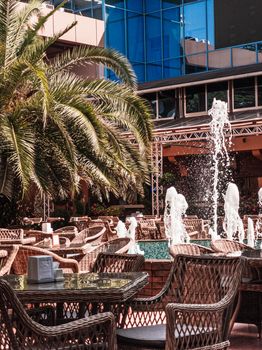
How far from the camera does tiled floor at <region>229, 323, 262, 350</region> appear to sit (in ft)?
21.6

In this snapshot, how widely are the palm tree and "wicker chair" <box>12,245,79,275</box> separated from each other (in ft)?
13.4

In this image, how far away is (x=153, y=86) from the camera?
3219 cm

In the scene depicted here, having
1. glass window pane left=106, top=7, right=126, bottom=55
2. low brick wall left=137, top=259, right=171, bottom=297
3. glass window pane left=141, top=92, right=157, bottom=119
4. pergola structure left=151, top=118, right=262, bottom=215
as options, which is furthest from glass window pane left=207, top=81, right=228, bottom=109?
low brick wall left=137, top=259, right=171, bottom=297

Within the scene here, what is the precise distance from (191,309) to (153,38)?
32.8 metres

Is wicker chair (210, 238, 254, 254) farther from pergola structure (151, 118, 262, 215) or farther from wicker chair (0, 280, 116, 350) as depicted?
pergola structure (151, 118, 262, 215)

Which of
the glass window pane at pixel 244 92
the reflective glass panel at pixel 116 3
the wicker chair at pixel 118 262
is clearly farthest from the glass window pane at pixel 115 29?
the wicker chair at pixel 118 262

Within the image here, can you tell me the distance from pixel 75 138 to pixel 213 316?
10.3 m

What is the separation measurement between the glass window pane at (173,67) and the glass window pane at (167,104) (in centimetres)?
303

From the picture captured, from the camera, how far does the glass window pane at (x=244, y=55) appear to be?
109ft

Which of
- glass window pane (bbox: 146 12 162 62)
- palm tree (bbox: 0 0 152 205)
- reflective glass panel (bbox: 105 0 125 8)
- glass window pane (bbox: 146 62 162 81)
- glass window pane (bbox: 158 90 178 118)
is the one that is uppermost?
reflective glass panel (bbox: 105 0 125 8)

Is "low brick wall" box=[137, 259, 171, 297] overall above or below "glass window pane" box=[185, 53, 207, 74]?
below

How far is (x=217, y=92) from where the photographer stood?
31.0 m

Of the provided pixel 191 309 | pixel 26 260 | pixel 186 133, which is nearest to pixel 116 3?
→ pixel 186 133

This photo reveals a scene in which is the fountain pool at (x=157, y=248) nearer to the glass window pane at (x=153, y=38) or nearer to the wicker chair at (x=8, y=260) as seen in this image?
the wicker chair at (x=8, y=260)
